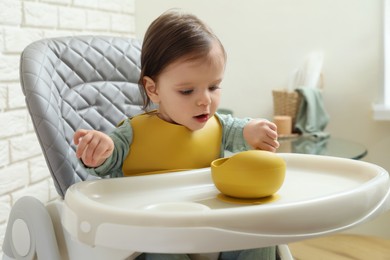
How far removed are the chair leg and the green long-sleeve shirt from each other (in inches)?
5.2

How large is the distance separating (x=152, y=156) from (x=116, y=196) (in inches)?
5.0

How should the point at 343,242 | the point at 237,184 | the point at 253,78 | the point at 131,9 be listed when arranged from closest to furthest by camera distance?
1. the point at 237,184
2. the point at 343,242
3. the point at 253,78
4. the point at 131,9

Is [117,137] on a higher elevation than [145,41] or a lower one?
lower

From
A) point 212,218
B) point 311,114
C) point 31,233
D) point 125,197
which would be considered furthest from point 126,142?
point 311,114

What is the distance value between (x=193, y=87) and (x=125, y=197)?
227 mm

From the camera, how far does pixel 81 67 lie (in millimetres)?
1185

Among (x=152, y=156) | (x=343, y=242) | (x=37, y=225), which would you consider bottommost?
(x=343, y=242)

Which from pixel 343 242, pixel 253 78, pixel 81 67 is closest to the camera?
pixel 81 67

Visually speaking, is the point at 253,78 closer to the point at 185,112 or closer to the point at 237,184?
the point at 185,112

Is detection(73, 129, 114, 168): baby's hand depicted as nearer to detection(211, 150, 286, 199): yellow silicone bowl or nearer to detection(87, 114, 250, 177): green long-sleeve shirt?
detection(87, 114, 250, 177): green long-sleeve shirt

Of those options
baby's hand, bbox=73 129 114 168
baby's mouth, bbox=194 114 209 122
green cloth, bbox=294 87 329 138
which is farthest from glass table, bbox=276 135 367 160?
baby's hand, bbox=73 129 114 168

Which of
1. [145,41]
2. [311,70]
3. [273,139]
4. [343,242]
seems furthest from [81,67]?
[343,242]

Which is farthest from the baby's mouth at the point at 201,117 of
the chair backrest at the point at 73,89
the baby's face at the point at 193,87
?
the chair backrest at the point at 73,89

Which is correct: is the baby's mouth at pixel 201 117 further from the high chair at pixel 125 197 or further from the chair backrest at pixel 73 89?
the chair backrest at pixel 73 89
